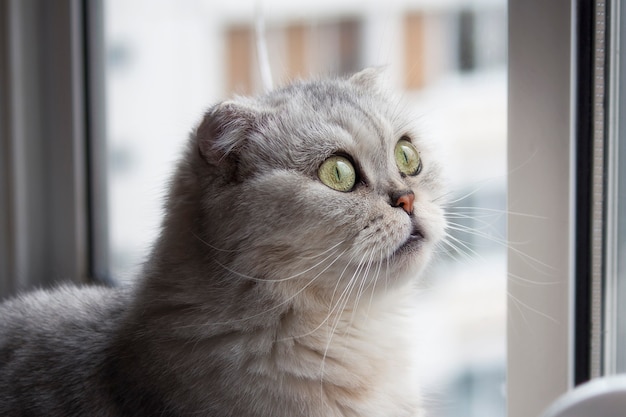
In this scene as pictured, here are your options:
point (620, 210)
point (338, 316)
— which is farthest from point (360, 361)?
point (620, 210)

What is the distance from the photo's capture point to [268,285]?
882 mm

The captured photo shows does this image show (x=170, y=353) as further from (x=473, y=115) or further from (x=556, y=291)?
(x=473, y=115)

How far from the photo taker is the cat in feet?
2.86

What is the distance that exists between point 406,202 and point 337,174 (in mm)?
101

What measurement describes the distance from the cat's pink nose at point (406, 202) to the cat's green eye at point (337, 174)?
0.23 feet

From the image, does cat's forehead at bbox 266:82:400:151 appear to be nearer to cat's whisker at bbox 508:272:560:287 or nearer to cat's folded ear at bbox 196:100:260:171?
cat's folded ear at bbox 196:100:260:171

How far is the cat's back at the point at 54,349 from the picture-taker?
0.95 meters

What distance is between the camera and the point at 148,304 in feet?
3.17

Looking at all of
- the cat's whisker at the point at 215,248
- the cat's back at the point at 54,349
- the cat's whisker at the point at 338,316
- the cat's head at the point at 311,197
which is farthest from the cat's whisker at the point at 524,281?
the cat's back at the point at 54,349

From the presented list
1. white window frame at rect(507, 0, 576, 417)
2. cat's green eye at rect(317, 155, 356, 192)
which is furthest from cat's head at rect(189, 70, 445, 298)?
white window frame at rect(507, 0, 576, 417)

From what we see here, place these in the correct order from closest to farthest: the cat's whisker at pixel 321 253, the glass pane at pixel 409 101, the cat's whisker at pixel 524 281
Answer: the cat's whisker at pixel 321 253 → the cat's whisker at pixel 524 281 → the glass pane at pixel 409 101

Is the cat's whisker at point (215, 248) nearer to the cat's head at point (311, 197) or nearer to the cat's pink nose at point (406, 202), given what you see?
the cat's head at point (311, 197)

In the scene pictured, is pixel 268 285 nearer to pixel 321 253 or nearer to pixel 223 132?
pixel 321 253

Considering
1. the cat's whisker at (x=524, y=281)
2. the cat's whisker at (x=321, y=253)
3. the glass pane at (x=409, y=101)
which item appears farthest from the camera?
the glass pane at (x=409, y=101)
